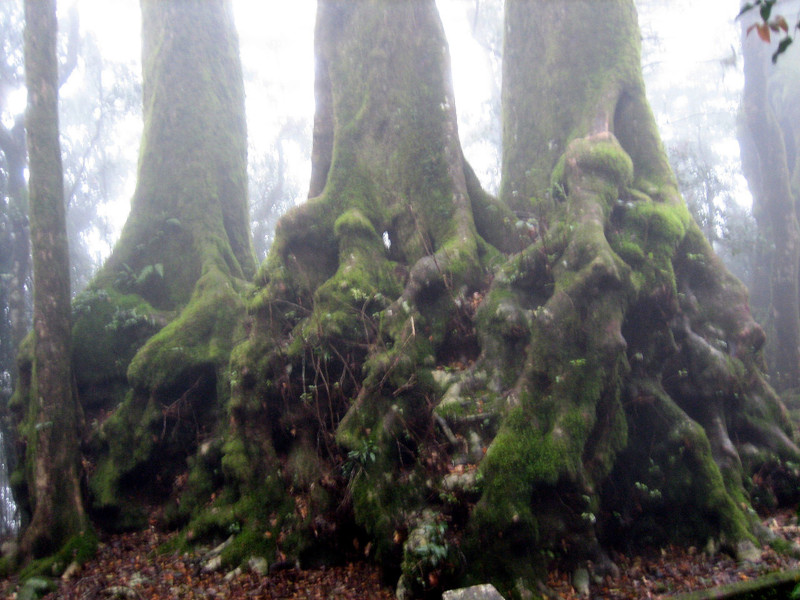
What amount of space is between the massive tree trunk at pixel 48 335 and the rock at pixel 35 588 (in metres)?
0.60

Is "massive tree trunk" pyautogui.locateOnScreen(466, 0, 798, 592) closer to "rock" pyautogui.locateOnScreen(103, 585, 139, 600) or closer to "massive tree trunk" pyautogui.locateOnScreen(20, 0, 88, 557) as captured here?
"rock" pyautogui.locateOnScreen(103, 585, 139, 600)

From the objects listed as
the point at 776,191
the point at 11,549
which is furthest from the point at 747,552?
the point at 776,191

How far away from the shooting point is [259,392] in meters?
6.09

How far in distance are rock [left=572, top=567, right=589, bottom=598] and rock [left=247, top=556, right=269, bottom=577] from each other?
2.76 metres

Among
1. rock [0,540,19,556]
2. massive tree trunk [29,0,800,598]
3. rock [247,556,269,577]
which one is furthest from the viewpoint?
rock [0,540,19,556]

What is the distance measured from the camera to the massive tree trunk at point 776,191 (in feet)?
38.1

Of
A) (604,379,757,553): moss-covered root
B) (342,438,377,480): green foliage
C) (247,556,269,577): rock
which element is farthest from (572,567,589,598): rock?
(247,556,269,577): rock

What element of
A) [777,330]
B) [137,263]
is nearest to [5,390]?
[137,263]

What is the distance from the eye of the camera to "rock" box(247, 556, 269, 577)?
5020 millimetres

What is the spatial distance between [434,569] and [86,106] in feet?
92.2

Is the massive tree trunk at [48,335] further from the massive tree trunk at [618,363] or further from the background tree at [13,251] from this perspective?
the background tree at [13,251]

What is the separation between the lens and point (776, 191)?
1302 cm

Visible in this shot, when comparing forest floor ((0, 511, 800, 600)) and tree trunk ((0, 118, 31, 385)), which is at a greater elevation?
tree trunk ((0, 118, 31, 385))

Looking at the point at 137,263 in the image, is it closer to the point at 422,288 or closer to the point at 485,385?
the point at 422,288
